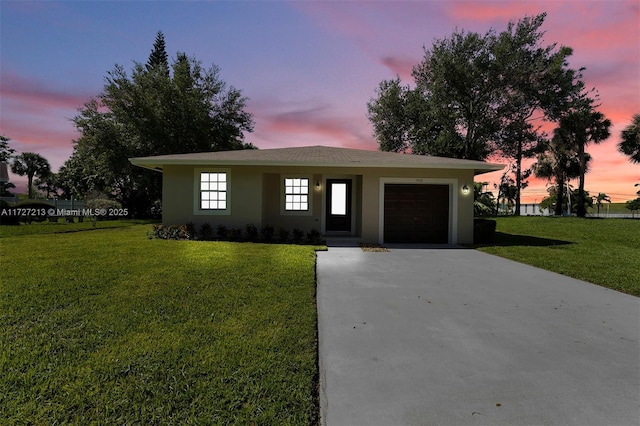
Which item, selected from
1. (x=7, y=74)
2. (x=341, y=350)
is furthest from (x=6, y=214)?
(x=341, y=350)

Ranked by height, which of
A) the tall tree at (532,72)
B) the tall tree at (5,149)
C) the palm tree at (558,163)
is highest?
the tall tree at (532,72)

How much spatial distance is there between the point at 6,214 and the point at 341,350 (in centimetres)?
Result: 1981

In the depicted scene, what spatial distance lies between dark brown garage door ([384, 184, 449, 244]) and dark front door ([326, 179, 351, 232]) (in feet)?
6.38

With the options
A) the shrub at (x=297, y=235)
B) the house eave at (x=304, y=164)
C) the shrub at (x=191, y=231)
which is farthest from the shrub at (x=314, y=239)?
the shrub at (x=191, y=231)

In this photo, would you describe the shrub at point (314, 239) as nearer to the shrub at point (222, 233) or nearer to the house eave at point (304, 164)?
the house eave at point (304, 164)

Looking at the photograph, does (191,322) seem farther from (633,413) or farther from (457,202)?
(457,202)

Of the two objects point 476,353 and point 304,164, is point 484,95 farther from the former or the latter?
point 476,353

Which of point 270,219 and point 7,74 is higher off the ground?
point 7,74

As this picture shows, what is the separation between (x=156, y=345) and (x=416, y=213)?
9.22 m

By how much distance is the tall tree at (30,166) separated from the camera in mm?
41281

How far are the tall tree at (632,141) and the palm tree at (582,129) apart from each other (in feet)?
3.50

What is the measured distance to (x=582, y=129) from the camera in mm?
22234

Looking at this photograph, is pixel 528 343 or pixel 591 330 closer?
pixel 528 343

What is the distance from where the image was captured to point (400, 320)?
371cm
